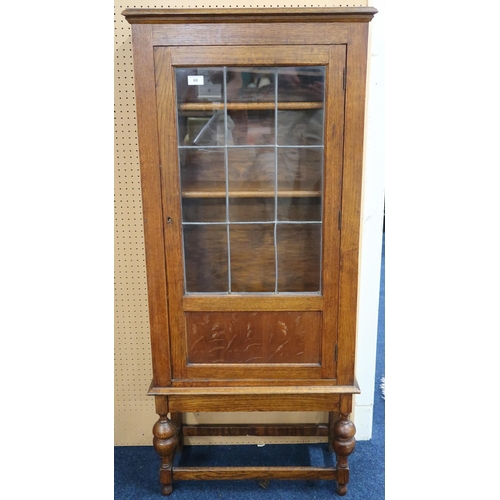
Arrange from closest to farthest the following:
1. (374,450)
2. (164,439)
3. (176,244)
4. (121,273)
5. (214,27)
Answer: (214,27) → (176,244) → (164,439) → (121,273) → (374,450)

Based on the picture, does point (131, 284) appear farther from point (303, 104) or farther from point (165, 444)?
point (303, 104)

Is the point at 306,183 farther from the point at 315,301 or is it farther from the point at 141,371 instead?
the point at 141,371

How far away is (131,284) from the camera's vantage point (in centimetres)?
173

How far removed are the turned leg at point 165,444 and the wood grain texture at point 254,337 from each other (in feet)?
1.01

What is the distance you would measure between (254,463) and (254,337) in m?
0.67

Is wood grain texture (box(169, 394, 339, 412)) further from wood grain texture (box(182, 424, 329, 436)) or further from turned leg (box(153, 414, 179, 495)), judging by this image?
wood grain texture (box(182, 424, 329, 436))

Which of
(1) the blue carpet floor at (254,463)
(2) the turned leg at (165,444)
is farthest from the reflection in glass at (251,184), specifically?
(1) the blue carpet floor at (254,463)

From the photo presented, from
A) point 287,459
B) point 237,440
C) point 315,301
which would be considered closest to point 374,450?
point 287,459

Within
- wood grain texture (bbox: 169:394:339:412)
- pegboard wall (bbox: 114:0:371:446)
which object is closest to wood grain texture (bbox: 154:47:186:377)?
wood grain texture (bbox: 169:394:339:412)

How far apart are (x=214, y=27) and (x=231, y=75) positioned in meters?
0.14

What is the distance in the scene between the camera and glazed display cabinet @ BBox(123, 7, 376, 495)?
1255 mm

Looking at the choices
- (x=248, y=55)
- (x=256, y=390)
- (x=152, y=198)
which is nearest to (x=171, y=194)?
(x=152, y=198)

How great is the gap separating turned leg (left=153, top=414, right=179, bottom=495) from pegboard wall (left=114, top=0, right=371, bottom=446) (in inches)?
10.8

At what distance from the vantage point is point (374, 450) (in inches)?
72.2
